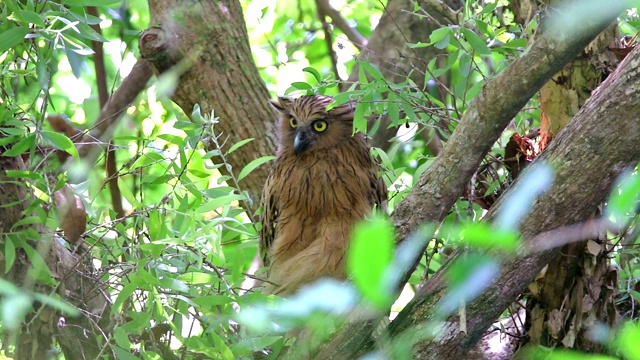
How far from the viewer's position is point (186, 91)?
2.90m

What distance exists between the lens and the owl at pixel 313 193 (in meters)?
2.47

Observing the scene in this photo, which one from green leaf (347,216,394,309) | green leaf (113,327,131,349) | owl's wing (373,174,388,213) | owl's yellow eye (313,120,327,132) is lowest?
green leaf (347,216,394,309)

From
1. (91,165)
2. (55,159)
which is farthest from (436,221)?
(55,159)

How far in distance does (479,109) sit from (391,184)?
Result: 794 mm

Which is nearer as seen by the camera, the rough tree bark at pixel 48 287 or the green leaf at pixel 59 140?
the green leaf at pixel 59 140

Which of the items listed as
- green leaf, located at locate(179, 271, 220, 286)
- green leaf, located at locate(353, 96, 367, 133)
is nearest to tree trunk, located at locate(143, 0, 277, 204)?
green leaf, located at locate(353, 96, 367, 133)

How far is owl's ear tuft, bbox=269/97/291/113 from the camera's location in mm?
2803

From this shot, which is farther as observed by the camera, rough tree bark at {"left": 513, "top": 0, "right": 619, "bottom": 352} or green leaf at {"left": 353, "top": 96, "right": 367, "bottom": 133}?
green leaf at {"left": 353, "top": 96, "right": 367, "bottom": 133}

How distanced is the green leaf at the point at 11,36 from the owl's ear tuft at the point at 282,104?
1229 mm

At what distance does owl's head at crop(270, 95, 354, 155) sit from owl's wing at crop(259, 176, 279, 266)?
0.17 meters

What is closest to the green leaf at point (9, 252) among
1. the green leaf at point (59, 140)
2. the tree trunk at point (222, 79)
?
the green leaf at point (59, 140)

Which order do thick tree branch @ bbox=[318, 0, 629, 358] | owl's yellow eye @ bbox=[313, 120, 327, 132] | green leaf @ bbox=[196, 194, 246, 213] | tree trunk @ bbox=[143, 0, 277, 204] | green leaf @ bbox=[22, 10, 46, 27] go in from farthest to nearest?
tree trunk @ bbox=[143, 0, 277, 204] → owl's yellow eye @ bbox=[313, 120, 327, 132] → green leaf @ bbox=[196, 194, 246, 213] → green leaf @ bbox=[22, 10, 46, 27] → thick tree branch @ bbox=[318, 0, 629, 358]

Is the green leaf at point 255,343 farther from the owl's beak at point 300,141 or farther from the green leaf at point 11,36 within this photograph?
the owl's beak at point 300,141

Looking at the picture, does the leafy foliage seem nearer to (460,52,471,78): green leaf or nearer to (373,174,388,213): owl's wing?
(460,52,471,78): green leaf
